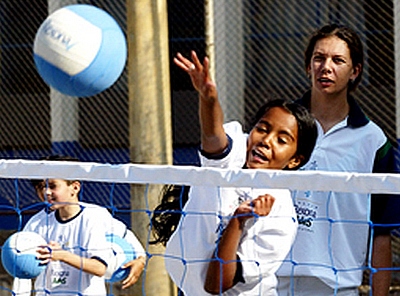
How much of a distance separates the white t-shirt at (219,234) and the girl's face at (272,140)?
0.04 metres

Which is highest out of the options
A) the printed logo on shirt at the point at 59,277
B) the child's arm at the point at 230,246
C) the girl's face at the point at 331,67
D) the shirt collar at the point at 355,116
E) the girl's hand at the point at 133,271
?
the girl's face at the point at 331,67

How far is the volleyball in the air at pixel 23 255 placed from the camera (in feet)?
11.6

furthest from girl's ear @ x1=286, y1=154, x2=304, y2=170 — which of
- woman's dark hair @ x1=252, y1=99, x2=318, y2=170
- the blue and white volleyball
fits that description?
the blue and white volleyball

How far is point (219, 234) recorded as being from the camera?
242 centimetres

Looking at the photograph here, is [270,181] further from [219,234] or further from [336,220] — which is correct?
[336,220]

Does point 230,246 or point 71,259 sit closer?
point 230,246

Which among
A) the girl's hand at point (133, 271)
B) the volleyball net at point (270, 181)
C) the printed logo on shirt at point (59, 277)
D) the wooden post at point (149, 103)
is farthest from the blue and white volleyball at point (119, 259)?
the volleyball net at point (270, 181)

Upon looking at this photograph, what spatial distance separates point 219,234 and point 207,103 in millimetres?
376

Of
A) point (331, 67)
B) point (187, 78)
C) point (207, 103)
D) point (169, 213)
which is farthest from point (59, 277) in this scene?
point (187, 78)

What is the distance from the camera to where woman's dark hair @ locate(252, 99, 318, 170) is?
2.59 metres

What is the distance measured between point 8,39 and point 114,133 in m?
1.54

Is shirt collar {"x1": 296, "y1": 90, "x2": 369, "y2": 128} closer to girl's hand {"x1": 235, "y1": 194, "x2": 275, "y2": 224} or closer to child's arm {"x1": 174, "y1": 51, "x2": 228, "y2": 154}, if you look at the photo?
girl's hand {"x1": 235, "y1": 194, "x2": 275, "y2": 224}

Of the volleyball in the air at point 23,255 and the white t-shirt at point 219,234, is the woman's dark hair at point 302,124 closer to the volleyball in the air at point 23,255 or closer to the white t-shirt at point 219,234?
the white t-shirt at point 219,234

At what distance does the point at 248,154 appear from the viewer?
8.39 feet
